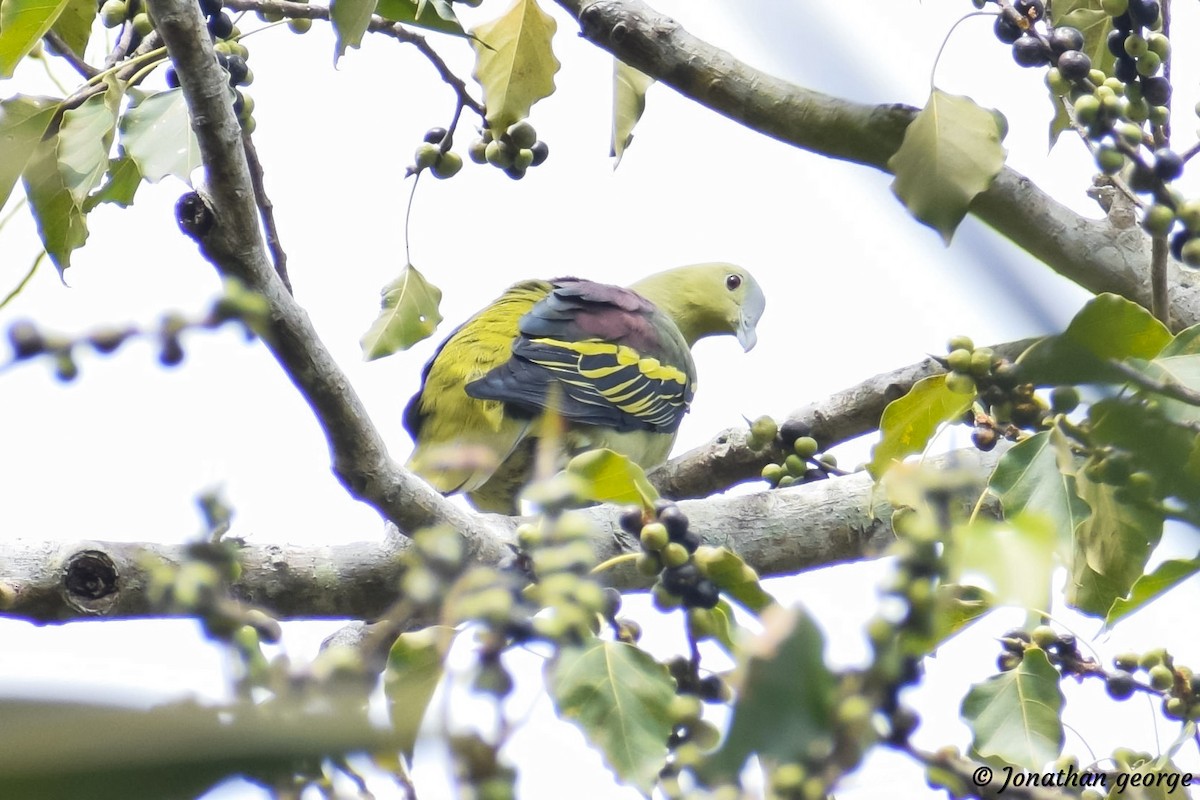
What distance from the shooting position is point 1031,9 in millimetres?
1606

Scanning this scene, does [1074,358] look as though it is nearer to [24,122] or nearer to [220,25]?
[24,122]

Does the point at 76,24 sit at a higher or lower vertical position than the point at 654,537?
higher

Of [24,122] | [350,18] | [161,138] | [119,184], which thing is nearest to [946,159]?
[350,18]

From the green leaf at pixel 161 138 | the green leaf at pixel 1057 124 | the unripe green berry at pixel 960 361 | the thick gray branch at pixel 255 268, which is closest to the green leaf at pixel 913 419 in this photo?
the unripe green berry at pixel 960 361

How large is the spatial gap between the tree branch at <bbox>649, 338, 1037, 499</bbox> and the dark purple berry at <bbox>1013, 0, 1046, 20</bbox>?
0.88 m

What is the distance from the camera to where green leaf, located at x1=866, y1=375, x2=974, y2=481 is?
4.80 ft

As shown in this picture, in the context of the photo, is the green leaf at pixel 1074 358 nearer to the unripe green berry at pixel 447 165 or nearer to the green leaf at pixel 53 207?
the green leaf at pixel 53 207

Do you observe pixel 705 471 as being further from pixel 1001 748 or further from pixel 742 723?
pixel 742 723

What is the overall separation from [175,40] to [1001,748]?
3.90 ft

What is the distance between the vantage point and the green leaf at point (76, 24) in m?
2.08

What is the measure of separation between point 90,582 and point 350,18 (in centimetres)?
83

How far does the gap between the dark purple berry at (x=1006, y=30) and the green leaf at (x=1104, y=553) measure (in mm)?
641

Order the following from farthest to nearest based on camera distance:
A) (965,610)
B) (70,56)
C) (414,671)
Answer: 1. (70,56)
2. (965,610)
3. (414,671)

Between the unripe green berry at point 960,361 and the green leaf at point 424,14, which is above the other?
the green leaf at point 424,14
